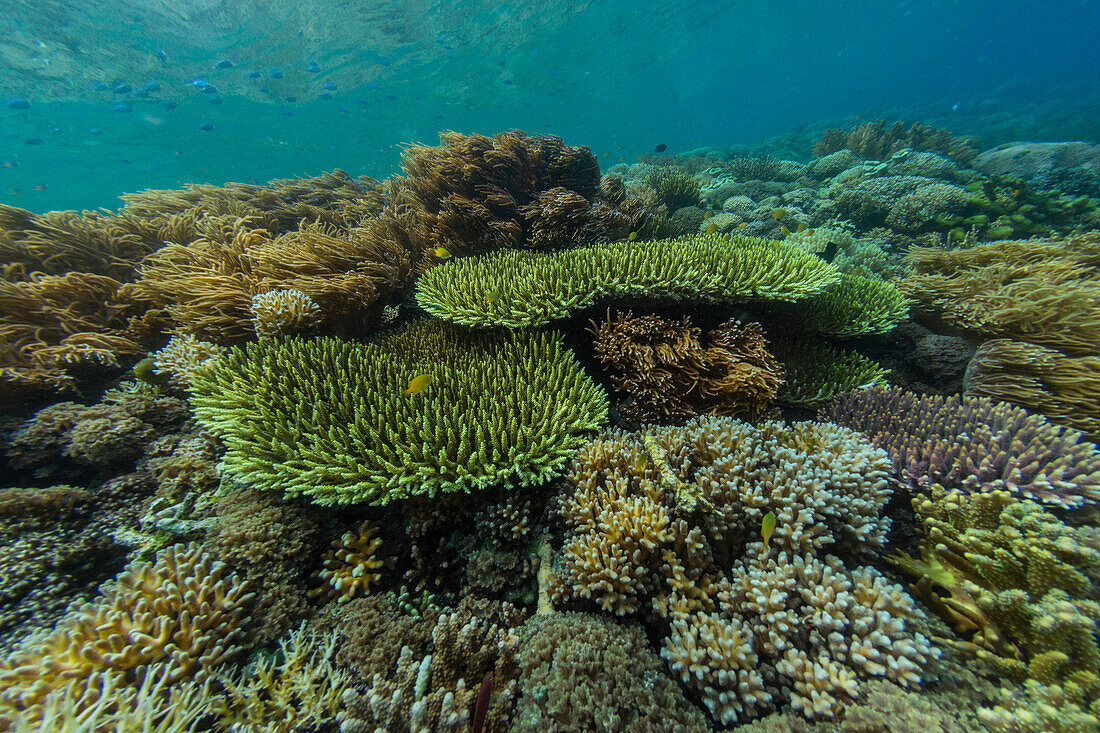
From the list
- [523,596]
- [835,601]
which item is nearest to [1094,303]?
[835,601]

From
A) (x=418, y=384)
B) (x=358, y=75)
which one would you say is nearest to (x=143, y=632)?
(x=418, y=384)

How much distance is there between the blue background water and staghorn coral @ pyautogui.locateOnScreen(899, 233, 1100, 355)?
1352 cm

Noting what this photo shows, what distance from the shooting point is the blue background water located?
94.7 feet

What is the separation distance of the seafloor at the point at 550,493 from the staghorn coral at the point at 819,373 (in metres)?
0.04

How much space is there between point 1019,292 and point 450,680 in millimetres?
7255

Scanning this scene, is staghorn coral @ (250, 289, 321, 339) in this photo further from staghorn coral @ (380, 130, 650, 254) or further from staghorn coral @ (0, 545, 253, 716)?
staghorn coral @ (0, 545, 253, 716)

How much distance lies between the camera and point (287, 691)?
2217 millimetres

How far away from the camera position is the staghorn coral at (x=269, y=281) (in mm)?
4672

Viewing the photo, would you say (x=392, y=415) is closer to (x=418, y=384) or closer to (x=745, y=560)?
(x=418, y=384)

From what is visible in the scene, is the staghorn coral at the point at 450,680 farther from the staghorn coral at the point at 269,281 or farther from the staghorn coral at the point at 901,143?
the staghorn coral at the point at 901,143

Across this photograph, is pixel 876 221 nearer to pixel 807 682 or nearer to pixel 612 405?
pixel 612 405

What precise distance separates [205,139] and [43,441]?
6666cm

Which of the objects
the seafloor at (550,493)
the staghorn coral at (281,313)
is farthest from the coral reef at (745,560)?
the staghorn coral at (281,313)

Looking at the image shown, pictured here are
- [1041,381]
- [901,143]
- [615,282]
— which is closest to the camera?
[1041,381]
